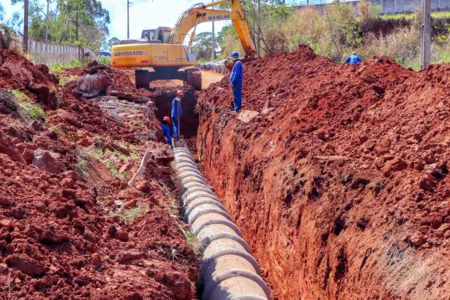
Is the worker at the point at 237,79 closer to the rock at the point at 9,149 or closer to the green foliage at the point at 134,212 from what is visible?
the green foliage at the point at 134,212

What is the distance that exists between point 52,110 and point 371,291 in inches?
255

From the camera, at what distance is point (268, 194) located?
9.26 metres

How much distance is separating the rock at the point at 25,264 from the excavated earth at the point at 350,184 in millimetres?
2940

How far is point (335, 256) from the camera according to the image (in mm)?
6492

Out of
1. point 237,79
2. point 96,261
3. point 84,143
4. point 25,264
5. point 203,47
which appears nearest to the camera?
point 25,264

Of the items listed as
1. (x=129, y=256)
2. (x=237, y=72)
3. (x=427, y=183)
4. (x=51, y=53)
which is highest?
(x=51, y=53)

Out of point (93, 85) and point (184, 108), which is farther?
point (184, 108)

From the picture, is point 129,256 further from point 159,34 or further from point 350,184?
point 159,34

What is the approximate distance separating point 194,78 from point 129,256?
20.7 meters

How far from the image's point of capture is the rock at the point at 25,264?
13.2ft

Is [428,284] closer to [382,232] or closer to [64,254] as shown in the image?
[382,232]

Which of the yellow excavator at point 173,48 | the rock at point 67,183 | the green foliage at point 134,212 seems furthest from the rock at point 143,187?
the yellow excavator at point 173,48

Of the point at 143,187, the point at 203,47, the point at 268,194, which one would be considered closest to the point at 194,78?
the point at 268,194

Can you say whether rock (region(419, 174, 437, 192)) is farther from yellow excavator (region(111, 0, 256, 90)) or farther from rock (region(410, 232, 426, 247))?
yellow excavator (region(111, 0, 256, 90))
